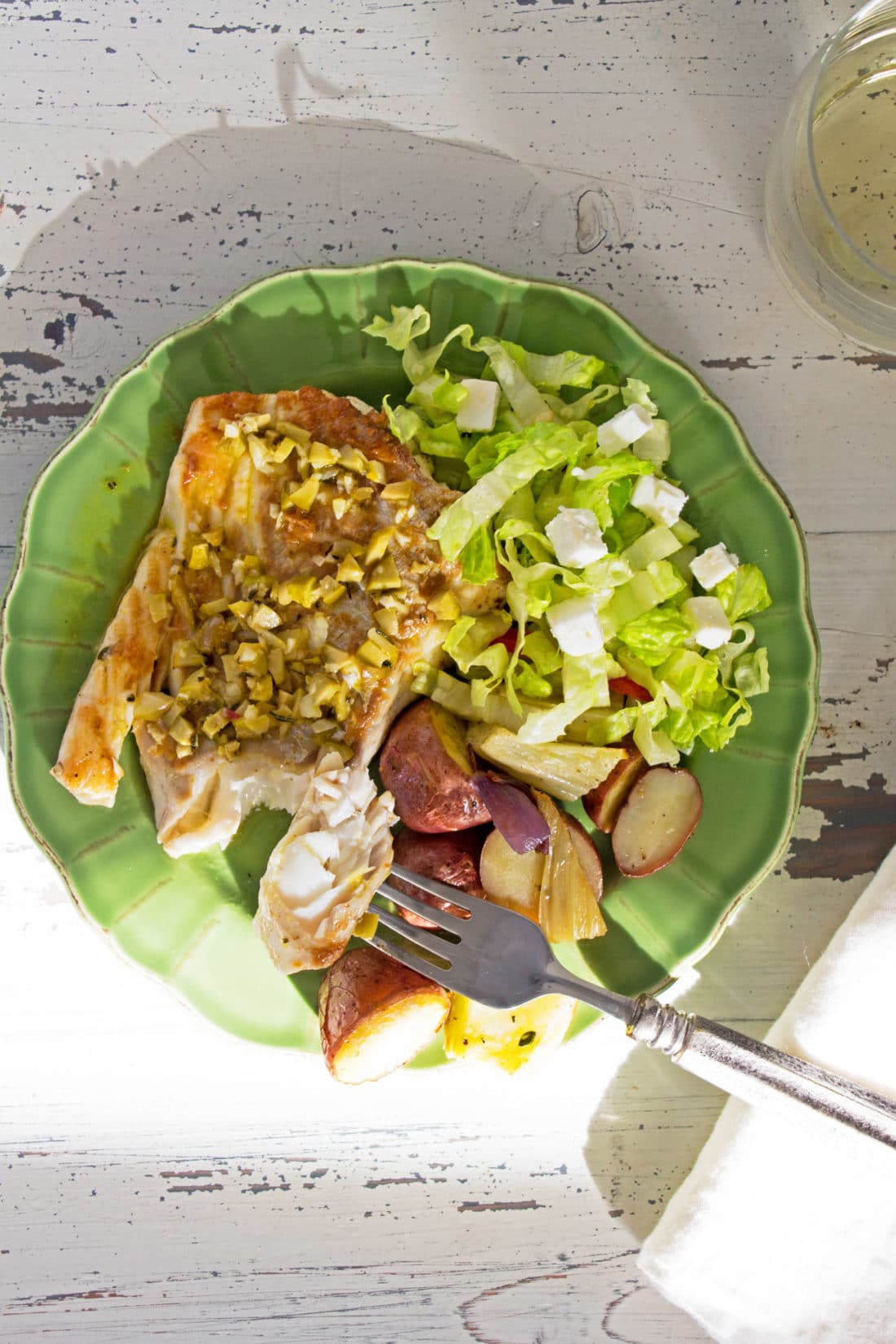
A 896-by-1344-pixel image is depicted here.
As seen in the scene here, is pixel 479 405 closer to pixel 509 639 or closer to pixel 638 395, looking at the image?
pixel 638 395

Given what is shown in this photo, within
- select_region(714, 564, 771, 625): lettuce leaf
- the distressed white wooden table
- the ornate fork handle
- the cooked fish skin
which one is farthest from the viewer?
the distressed white wooden table

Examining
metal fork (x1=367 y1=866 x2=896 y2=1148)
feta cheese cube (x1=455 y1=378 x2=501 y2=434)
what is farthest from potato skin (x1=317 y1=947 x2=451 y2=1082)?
feta cheese cube (x1=455 y1=378 x2=501 y2=434)

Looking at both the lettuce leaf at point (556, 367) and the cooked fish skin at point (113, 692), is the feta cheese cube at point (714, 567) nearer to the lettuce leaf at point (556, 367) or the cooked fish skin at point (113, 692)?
the lettuce leaf at point (556, 367)

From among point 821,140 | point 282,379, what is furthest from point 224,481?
point 821,140

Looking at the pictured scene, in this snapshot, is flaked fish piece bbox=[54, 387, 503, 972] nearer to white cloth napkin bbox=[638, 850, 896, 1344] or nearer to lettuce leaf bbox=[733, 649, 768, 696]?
lettuce leaf bbox=[733, 649, 768, 696]

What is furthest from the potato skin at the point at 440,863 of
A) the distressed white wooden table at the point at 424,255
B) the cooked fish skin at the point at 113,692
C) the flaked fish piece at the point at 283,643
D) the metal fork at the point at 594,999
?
the cooked fish skin at the point at 113,692

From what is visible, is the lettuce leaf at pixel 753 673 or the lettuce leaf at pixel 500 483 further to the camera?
the lettuce leaf at pixel 753 673

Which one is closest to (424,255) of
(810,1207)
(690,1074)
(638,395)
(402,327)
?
(402,327)
